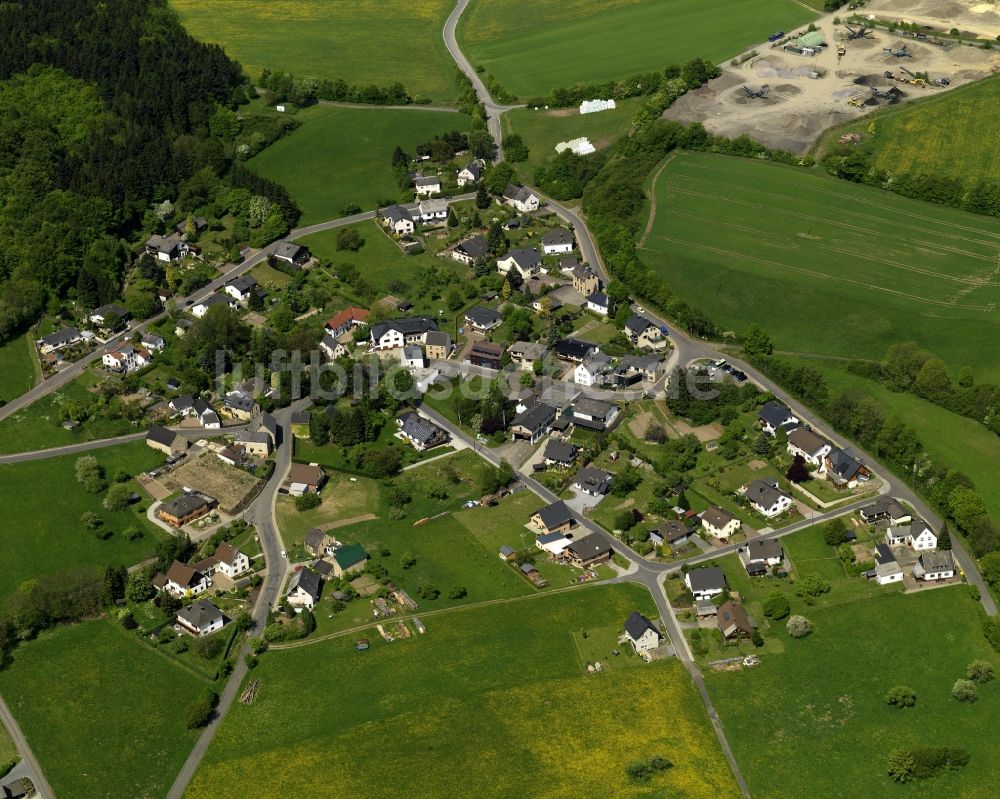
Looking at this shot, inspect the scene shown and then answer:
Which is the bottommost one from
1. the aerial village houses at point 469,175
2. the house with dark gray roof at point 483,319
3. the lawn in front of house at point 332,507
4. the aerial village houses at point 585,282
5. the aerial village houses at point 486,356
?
the lawn in front of house at point 332,507

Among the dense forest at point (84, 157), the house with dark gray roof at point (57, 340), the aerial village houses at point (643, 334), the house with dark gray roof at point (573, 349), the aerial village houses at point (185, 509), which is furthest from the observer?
the dense forest at point (84, 157)

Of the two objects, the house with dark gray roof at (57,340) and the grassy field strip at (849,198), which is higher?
the grassy field strip at (849,198)

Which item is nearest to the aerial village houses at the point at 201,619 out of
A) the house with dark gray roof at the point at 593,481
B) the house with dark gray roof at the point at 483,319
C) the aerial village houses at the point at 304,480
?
the aerial village houses at the point at 304,480

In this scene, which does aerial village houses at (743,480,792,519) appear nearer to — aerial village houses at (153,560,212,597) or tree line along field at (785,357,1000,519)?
tree line along field at (785,357,1000,519)

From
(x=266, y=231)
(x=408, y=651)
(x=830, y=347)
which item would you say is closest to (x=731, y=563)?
(x=408, y=651)

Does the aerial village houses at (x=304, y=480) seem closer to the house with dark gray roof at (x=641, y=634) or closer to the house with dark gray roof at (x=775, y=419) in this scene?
the house with dark gray roof at (x=641, y=634)

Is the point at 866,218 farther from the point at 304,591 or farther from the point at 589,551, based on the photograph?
the point at 304,591
